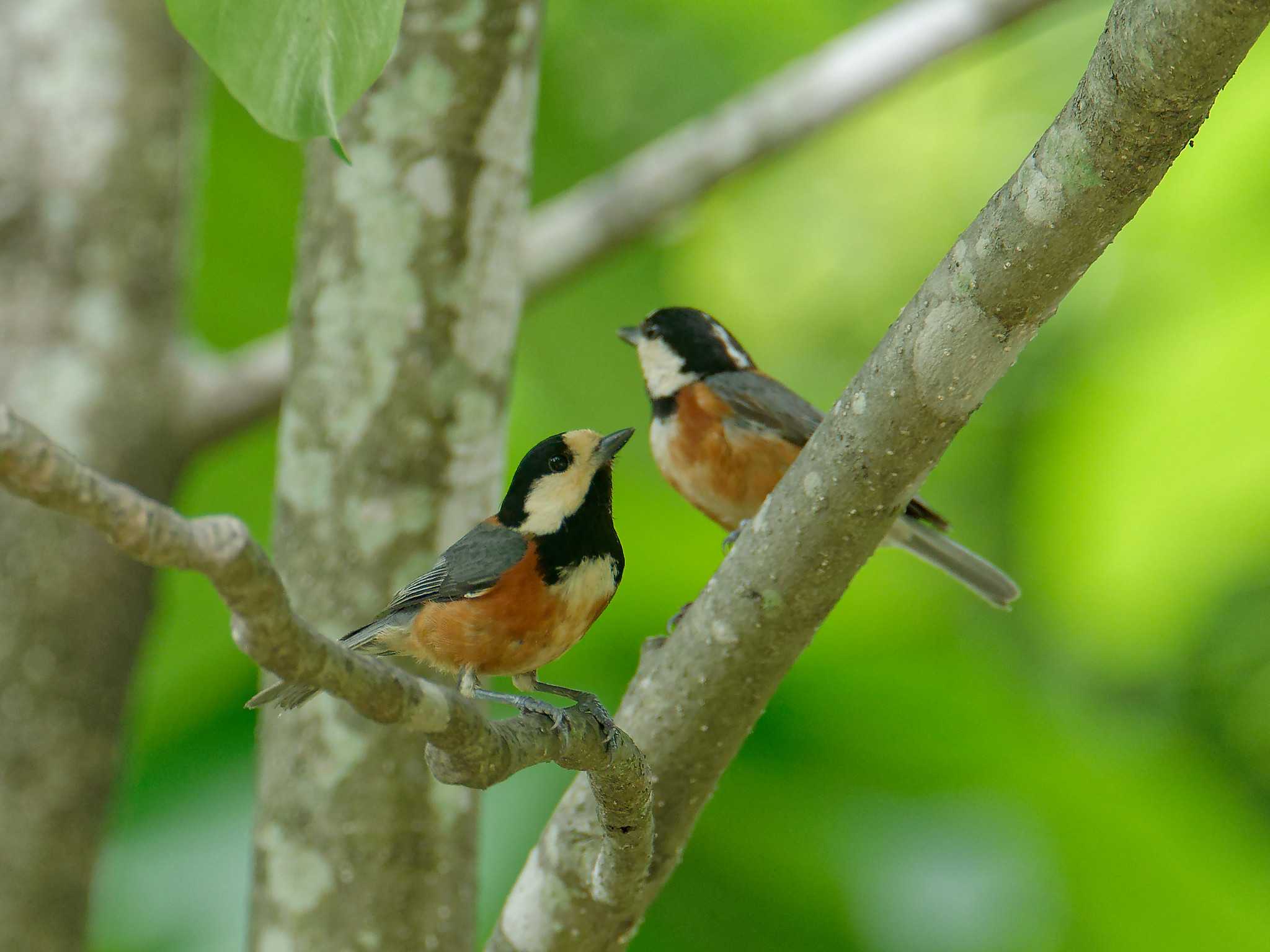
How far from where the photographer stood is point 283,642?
1334 mm

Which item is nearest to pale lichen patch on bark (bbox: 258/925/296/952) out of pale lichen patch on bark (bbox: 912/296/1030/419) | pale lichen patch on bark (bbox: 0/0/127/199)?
pale lichen patch on bark (bbox: 912/296/1030/419)

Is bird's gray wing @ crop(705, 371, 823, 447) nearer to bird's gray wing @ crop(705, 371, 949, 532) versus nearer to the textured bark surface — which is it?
bird's gray wing @ crop(705, 371, 949, 532)

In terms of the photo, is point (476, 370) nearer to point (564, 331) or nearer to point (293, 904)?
point (293, 904)

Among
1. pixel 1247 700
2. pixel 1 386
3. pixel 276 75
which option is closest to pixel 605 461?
pixel 276 75

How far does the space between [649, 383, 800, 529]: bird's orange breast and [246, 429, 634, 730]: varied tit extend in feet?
4.54

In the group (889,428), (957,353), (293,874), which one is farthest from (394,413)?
(957,353)

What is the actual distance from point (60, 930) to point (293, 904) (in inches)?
60.9

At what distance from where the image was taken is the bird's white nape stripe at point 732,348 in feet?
11.6

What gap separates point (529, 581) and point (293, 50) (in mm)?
868

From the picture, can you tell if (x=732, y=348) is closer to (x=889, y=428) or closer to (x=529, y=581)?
(x=889, y=428)

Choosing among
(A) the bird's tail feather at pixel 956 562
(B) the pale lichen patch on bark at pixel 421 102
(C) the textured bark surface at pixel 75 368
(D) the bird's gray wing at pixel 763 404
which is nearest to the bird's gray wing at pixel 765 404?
(D) the bird's gray wing at pixel 763 404

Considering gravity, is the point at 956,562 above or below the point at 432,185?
below

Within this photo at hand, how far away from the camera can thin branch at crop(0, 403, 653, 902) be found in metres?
1.15

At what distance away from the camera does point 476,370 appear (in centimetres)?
335
